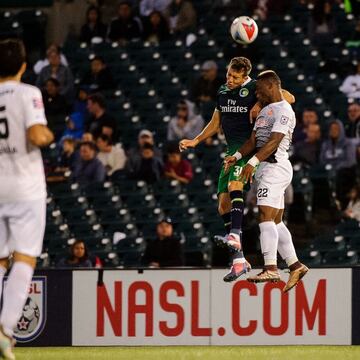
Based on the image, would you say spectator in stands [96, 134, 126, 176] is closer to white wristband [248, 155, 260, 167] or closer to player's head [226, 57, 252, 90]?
player's head [226, 57, 252, 90]

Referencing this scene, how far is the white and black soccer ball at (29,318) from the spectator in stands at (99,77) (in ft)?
23.0

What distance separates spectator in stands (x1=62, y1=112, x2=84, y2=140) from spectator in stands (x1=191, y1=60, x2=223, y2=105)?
1.68m

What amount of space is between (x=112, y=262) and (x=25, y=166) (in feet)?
25.4

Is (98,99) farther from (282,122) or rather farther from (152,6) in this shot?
(282,122)

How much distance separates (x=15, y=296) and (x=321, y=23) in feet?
39.0

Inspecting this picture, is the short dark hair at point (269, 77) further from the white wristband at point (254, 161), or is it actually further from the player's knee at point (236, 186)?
the player's knee at point (236, 186)


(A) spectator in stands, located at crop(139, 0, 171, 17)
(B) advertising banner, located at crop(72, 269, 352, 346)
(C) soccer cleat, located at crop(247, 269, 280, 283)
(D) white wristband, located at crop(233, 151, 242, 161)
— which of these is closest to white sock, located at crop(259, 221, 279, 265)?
(C) soccer cleat, located at crop(247, 269, 280, 283)

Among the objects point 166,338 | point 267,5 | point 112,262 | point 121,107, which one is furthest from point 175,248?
point 267,5

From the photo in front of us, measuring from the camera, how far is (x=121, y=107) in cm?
2055

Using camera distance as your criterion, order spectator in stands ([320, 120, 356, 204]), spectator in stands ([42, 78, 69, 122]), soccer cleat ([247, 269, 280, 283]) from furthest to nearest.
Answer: spectator in stands ([42, 78, 69, 122]), spectator in stands ([320, 120, 356, 204]), soccer cleat ([247, 269, 280, 283])

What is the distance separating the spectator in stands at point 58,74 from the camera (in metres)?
21.0

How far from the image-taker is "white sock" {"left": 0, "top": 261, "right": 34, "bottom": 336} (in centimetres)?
993

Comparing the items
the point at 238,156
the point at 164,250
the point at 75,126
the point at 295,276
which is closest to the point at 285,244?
the point at 295,276

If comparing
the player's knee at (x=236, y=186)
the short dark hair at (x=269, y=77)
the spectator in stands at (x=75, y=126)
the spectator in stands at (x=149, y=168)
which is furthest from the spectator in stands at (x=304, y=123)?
the short dark hair at (x=269, y=77)
